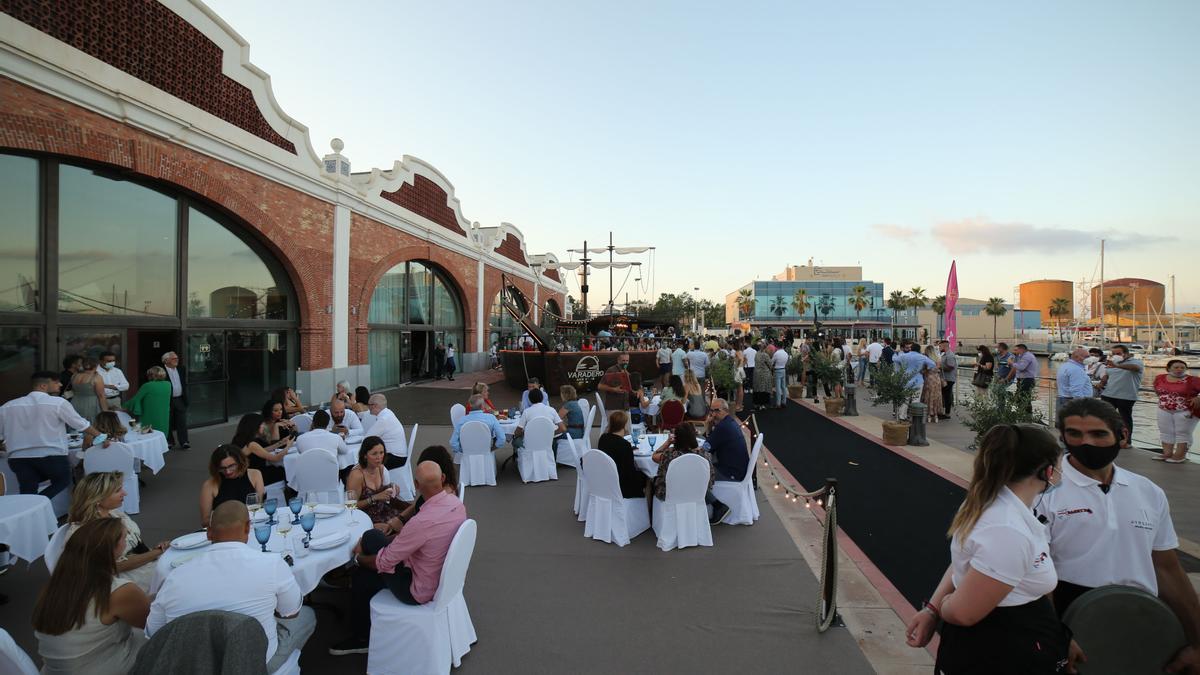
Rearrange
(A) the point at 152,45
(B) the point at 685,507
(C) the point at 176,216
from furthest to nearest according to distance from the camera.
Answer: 1. (C) the point at 176,216
2. (A) the point at 152,45
3. (B) the point at 685,507

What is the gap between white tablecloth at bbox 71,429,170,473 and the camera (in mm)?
6914

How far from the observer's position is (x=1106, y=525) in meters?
2.32

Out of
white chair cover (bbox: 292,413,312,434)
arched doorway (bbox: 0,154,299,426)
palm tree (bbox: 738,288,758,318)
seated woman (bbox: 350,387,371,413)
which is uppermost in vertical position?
palm tree (bbox: 738,288,758,318)

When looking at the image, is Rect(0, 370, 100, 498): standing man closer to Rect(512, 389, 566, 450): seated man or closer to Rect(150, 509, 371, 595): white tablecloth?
Rect(150, 509, 371, 595): white tablecloth

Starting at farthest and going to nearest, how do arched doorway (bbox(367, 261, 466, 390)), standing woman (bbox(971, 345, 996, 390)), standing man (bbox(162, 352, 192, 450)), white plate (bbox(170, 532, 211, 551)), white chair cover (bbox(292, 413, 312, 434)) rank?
1. arched doorway (bbox(367, 261, 466, 390))
2. standing woman (bbox(971, 345, 996, 390))
3. standing man (bbox(162, 352, 192, 450))
4. white chair cover (bbox(292, 413, 312, 434))
5. white plate (bbox(170, 532, 211, 551))

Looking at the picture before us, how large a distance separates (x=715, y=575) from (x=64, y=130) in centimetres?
1172

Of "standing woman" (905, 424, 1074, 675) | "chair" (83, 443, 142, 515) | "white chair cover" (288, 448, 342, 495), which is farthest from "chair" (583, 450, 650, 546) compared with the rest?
"chair" (83, 443, 142, 515)

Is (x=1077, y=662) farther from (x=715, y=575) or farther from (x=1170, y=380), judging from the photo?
(x=1170, y=380)

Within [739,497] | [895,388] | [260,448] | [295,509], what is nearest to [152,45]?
[260,448]

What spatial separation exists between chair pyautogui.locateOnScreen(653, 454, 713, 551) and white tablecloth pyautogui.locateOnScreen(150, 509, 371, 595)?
9.15ft

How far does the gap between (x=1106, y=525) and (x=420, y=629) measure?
11.7 ft


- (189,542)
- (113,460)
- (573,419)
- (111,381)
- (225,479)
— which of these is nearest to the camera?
(189,542)

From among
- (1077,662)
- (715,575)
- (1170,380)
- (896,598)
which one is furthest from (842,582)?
(1170,380)

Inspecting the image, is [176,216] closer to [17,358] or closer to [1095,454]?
[17,358]
